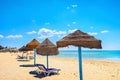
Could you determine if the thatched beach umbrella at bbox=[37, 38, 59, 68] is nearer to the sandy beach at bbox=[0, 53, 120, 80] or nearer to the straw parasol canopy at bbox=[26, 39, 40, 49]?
the sandy beach at bbox=[0, 53, 120, 80]

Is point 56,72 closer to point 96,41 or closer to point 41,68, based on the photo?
point 41,68

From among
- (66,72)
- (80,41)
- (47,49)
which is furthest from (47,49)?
(80,41)

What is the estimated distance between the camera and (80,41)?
302 inches

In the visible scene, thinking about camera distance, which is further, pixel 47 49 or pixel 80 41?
pixel 47 49

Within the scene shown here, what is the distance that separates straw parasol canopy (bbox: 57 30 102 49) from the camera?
7.65 meters

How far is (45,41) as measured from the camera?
47.7 feet

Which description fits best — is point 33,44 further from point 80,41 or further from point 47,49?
point 80,41

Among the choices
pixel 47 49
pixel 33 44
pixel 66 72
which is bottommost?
pixel 66 72

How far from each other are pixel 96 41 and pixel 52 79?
4382 mm

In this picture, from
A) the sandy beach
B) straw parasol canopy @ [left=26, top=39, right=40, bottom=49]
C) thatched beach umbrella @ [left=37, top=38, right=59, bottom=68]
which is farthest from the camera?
straw parasol canopy @ [left=26, top=39, right=40, bottom=49]

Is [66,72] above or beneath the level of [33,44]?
beneath

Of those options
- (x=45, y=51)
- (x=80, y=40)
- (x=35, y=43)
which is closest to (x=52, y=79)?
(x=45, y=51)

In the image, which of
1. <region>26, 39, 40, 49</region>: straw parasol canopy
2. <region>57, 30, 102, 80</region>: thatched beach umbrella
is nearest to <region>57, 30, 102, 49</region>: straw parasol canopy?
<region>57, 30, 102, 80</region>: thatched beach umbrella

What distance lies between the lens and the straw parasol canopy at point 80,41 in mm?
7652
